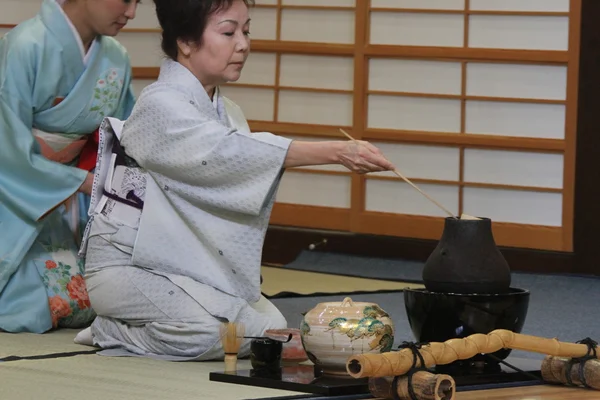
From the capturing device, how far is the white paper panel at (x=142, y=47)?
685 centimetres

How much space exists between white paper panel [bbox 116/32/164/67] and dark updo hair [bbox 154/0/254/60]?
298 centimetres

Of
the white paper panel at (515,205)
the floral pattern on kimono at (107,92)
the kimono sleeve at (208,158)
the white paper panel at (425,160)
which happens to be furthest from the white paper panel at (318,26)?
the kimono sleeve at (208,158)

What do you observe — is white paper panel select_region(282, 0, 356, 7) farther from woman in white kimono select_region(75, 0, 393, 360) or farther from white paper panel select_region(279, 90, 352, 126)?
woman in white kimono select_region(75, 0, 393, 360)

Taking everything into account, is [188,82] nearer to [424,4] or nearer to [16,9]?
[424,4]

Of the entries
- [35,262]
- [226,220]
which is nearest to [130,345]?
[226,220]

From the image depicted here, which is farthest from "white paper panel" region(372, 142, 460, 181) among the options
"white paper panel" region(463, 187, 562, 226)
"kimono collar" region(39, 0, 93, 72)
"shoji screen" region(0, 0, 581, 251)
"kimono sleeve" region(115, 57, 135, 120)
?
"kimono collar" region(39, 0, 93, 72)

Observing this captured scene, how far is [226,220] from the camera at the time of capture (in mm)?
3760

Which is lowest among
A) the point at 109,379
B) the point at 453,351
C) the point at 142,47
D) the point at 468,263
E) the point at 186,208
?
the point at 109,379

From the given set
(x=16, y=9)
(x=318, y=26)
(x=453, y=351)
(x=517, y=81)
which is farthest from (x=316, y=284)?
→ (x=453, y=351)

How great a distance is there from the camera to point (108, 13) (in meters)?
4.27

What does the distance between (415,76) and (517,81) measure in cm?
53

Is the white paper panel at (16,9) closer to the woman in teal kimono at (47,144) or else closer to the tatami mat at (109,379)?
the woman in teal kimono at (47,144)

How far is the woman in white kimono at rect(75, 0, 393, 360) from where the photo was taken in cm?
364

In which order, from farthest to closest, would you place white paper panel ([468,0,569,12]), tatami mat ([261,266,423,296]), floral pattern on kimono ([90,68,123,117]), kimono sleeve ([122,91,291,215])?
white paper panel ([468,0,569,12]) → tatami mat ([261,266,423,296]) → floral pattern on kimono ([90,68,123,117]) → kimono sleeve ([122,91,291,215])
